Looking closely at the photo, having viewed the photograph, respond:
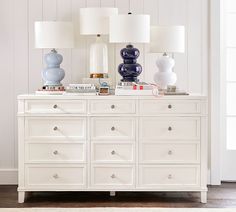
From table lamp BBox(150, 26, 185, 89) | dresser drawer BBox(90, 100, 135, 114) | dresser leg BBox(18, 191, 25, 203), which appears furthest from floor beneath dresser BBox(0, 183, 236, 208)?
table lamp BBox(150, 26, 185, 89)

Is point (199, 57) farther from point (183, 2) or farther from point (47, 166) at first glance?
point (47, 166)

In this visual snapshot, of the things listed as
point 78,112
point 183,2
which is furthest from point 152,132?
point 183,2

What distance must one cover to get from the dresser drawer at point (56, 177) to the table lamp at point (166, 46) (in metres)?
0.92

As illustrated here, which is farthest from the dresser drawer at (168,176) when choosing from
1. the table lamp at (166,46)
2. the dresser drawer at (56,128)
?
the table lamp at (166,46)

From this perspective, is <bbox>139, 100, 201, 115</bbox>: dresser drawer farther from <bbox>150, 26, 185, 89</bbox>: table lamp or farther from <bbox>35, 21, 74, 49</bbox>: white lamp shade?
<bbox>35, 21, 74, 49</bbox>: white lamp shade

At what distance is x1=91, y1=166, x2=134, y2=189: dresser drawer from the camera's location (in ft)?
12.2

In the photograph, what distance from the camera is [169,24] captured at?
13.9 ft

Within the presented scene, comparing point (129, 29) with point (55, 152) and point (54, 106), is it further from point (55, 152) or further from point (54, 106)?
point (55, 152)

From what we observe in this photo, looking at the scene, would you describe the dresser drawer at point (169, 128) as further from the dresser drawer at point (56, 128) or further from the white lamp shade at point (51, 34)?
the white lamp shade at point (51, 34)

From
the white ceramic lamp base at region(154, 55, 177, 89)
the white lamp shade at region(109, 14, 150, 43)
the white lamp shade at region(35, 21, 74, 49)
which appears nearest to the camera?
the white lamp shade at region(109, 14, 150, 43)

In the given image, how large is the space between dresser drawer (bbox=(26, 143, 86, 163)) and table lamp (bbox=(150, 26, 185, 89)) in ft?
2.68

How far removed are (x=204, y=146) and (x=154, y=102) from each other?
1.53 feet

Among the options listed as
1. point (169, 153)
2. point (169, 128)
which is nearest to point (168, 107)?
point (169, 128)

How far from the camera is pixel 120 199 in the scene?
3.85 metres
